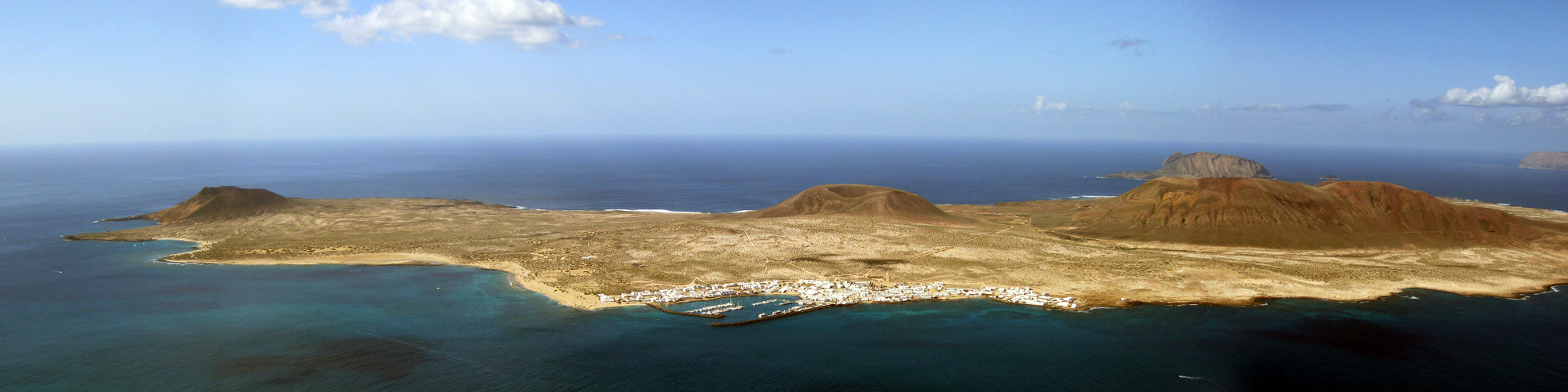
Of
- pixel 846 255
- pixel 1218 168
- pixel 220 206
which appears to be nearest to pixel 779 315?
pixel 846 255

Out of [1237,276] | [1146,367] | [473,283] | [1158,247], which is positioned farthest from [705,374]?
[1158,247]

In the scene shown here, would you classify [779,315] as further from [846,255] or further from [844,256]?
[846,255]

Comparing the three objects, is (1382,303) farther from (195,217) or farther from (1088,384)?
(195,217)

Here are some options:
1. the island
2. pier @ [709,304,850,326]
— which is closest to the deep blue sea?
pier @ [709,304,850,326]

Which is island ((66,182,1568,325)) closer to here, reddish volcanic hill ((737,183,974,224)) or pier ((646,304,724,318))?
reddish volcanic hill ((737,183,974,224))

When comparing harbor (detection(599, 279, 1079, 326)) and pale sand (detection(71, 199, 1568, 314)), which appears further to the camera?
pale sand (detection(71, 199, 1568, 314))

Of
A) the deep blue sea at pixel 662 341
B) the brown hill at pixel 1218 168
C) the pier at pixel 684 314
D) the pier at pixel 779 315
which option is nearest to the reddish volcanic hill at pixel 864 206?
the deep blue sea at pixel 662 341
